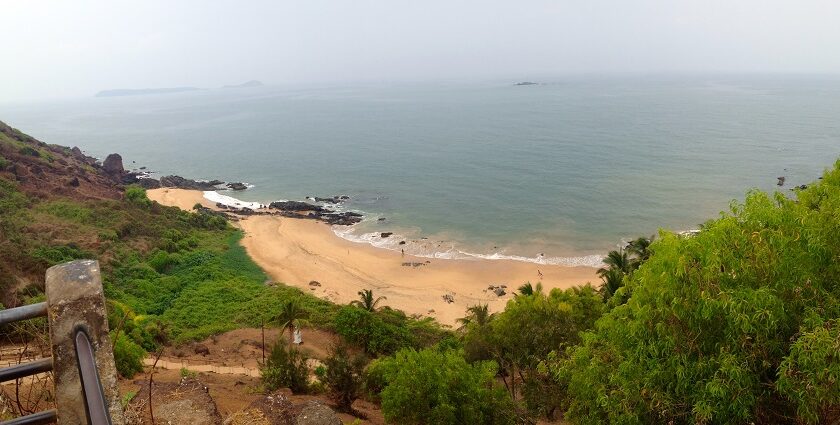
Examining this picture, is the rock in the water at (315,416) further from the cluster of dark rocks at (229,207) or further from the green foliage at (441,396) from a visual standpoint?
the cluster of dark rocks at (229,207)

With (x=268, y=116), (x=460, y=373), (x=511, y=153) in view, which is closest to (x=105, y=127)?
(x=268, y=116)

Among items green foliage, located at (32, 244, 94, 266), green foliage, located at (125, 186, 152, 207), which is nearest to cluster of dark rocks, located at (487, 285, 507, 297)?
green foliage, located at (32, 244, 94, 266)

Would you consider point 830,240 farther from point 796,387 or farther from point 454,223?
point 454,223

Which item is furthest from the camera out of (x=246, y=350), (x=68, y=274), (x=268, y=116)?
(x=268, y=116)

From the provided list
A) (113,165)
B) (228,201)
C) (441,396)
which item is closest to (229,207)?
(228,201)

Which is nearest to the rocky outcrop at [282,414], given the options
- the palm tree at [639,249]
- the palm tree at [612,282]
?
the palm tree at [612,282]
